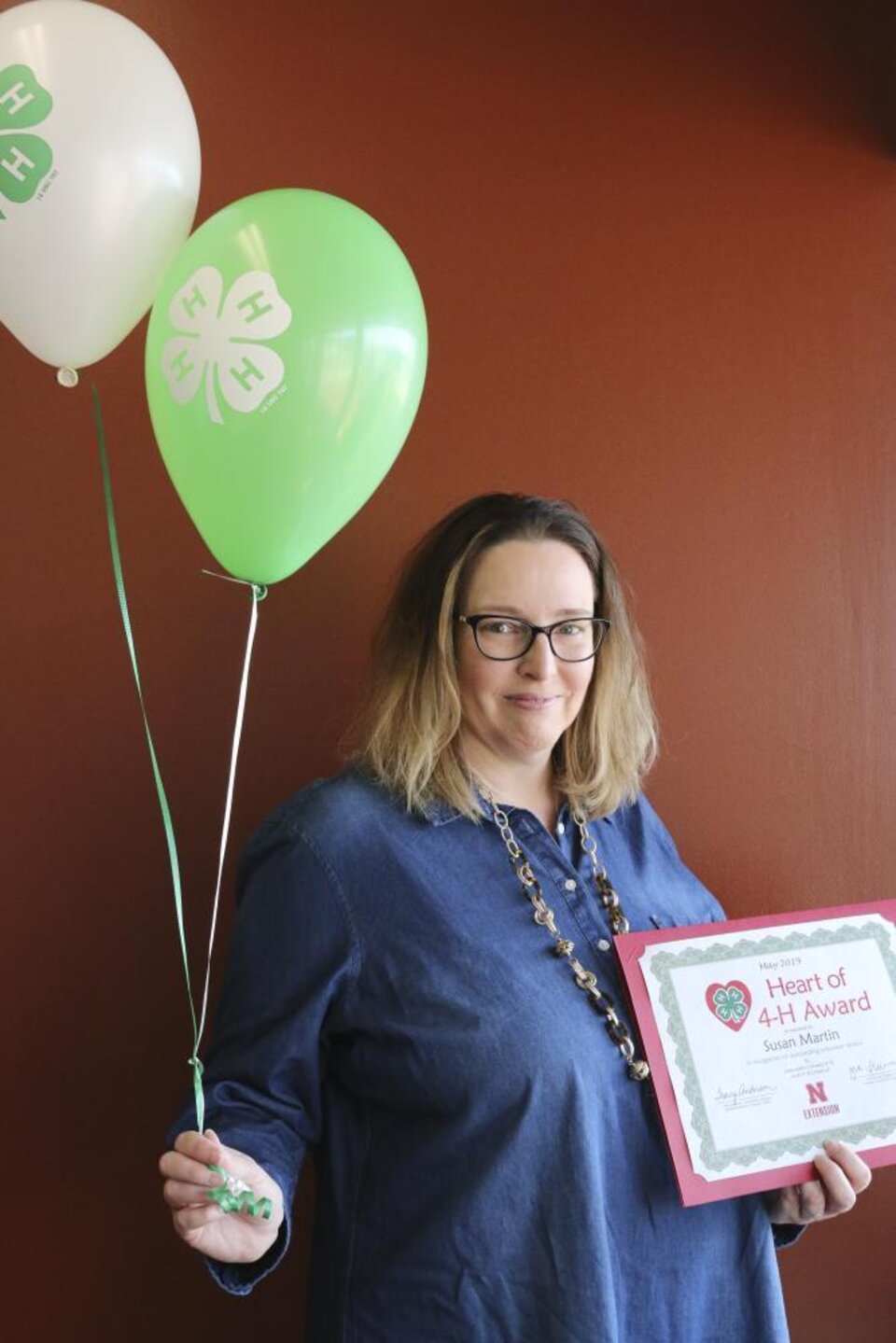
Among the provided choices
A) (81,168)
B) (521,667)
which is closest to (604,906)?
(521,667)

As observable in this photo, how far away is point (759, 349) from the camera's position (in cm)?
193

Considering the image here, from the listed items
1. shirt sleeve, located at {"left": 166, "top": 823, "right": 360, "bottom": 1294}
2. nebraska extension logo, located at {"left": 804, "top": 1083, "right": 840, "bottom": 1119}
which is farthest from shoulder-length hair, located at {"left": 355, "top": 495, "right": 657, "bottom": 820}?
nebraska extension logo, located at {"left": 804, "top": 1083, "right": 840, "bottom": 1119}

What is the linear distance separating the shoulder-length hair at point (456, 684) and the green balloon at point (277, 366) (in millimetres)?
281

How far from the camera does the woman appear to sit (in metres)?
1.24

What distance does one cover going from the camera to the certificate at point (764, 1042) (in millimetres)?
1297

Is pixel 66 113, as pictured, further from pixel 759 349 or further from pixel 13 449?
pixel 759 349

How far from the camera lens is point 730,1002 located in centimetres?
135

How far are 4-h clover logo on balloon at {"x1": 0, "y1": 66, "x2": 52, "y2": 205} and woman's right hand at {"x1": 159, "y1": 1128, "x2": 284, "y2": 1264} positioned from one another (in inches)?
33.1

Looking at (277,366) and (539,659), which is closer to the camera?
(277,366)

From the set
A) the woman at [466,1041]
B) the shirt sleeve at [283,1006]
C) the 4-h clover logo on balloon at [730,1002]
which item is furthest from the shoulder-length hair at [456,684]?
the 4-h clover logo on balloon at [730,1002]

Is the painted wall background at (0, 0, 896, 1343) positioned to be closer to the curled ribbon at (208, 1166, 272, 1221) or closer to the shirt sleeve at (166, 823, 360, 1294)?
the shirt sleeve at (166, 823, 360, 1294)

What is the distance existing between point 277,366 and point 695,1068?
0.83 m

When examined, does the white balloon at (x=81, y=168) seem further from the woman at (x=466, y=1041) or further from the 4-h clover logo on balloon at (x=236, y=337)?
the woman at (x=466, y=1041)

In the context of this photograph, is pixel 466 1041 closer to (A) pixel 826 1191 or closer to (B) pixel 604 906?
(B) pixel 604 906
